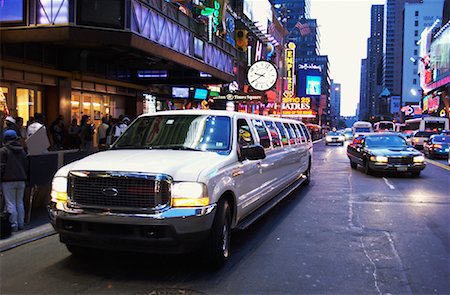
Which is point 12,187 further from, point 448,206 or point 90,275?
point 448,206

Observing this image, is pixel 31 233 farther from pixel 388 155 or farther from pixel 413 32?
pixel 413 32

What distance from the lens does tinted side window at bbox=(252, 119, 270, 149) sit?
765 cm

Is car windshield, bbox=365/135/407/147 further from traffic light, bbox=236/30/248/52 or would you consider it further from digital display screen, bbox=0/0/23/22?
traffic light, bbox=236/30/248/52

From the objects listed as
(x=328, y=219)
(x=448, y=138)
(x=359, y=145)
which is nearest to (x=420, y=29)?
(x=448, y=138)

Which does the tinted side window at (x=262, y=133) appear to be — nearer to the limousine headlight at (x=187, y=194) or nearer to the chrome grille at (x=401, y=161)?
the limousine headlight at (x=187, y=194)

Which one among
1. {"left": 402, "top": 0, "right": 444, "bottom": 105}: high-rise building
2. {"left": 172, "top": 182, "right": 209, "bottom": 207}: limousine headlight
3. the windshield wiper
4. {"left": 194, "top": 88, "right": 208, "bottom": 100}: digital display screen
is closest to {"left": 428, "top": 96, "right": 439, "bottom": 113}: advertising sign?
{"left": 402, "top": 0, "right": 444, "bottom": 105}: high-rise building

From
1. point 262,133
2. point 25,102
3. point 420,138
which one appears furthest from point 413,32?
point 262,133

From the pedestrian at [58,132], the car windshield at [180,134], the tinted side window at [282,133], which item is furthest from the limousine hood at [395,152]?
the pedestrian at [58,132]

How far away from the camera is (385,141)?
1639cm

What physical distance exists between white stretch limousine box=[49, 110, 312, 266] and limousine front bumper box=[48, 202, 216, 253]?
1 centimetres

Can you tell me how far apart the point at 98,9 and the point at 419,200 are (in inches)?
377

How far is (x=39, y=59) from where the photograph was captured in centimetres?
1459

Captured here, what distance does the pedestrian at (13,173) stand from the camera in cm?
687

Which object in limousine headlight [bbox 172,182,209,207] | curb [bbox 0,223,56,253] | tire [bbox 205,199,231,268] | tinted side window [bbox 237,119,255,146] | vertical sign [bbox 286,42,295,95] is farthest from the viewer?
vertical sign [bbox 286,42,295,95]
